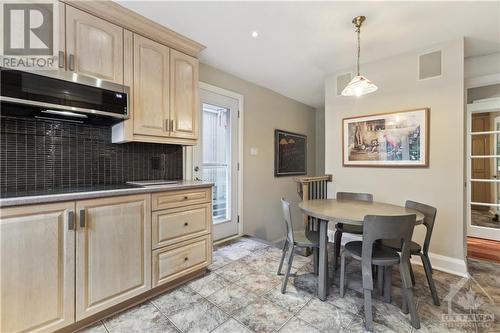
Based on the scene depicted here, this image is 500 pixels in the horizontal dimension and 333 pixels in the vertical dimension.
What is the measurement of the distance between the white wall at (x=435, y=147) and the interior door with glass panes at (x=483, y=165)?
3.84 ft

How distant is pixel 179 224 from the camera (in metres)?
2.03

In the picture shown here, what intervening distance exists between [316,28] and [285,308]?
252 centimetres

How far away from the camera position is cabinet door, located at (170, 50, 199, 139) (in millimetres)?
2238

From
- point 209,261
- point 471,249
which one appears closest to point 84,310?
point 209,261

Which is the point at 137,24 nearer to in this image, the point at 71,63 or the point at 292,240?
the point at 71,63

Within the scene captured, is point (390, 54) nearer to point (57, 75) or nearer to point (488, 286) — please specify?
point (488, 286)

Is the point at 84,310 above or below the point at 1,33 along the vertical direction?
below

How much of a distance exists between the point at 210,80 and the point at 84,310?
267 centimetres

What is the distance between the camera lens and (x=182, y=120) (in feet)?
7.61

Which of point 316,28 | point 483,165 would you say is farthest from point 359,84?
point 483,165

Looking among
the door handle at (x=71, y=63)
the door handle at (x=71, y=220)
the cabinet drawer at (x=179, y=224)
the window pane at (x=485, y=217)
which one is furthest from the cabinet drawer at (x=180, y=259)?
the window pane at (x=485, y=217)

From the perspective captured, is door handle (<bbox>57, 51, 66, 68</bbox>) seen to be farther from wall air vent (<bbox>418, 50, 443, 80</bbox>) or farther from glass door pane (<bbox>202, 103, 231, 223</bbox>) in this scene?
wall air vent (<bbox>418, 50, 443, 80</bbox>)

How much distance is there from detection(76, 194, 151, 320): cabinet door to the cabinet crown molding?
1.45 metres

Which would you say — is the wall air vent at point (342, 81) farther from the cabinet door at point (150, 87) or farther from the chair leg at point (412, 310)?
the chair leg at point (412, 310)
